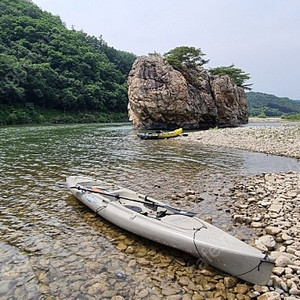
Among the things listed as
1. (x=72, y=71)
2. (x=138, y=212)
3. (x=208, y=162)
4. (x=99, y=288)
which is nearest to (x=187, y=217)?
(x=138, y=212)

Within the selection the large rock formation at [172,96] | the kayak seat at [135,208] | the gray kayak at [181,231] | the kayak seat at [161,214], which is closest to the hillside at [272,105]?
the large rock formation at [172,96]

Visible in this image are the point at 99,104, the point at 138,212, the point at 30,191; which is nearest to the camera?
the point at 138,212

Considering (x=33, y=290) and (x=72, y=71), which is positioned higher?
(x=72, y=71)

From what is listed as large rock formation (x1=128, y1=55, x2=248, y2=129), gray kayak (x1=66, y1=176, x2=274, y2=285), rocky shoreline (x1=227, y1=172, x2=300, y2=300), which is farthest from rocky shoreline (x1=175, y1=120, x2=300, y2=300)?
large rock formation (x1=128, y1=55, x2=248, y2=129)

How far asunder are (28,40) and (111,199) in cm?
7586

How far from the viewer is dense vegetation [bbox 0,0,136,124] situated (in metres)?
51.6

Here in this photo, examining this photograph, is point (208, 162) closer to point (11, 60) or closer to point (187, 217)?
point (187, 217)

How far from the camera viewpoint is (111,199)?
6902 mm

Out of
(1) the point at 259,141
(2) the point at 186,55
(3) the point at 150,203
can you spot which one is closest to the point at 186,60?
(2) the point at 186,55

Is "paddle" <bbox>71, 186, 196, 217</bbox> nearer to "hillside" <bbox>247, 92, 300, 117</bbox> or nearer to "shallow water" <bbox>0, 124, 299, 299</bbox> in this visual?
"shallow water" <bbox>0, 124, 299, 299</bbox>

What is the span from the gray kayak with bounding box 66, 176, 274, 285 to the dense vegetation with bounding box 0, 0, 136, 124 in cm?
4521

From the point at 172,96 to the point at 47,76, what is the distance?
119 ft

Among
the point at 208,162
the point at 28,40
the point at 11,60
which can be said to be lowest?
the point at 208,162

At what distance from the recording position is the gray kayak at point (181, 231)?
397cm
